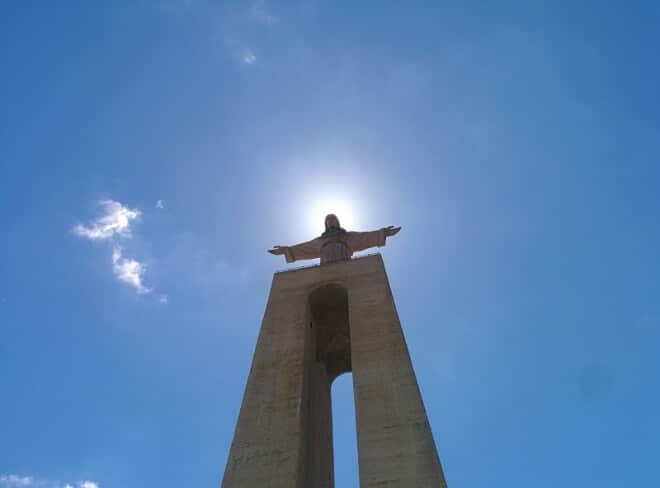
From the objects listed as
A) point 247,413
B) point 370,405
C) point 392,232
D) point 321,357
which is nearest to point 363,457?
point 370,405

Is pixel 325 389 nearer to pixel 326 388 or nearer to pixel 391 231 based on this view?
pixel 326 388

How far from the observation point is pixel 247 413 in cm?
1265

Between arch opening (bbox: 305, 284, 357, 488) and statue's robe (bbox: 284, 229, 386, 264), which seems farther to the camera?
statue's robe (bbox: 284, 229, 386, 264)

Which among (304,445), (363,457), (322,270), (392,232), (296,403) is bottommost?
(363,457)

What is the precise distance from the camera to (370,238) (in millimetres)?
21156

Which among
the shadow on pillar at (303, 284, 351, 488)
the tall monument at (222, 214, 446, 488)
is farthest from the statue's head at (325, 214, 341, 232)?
the shadow on pillar at (303, 284, 351, 488)

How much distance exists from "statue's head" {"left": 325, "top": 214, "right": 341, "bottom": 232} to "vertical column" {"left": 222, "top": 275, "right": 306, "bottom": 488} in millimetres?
6381

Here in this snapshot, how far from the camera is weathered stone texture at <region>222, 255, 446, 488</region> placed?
35.6ft

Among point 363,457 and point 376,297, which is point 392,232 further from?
point 363,457

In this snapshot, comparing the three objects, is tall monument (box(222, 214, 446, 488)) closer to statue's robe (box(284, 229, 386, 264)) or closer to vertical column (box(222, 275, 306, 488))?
vertical column (box(222, 275, 306, 488))

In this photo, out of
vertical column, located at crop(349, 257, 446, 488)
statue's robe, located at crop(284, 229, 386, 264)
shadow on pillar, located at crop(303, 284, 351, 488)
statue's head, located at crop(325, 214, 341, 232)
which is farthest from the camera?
statue's head, located at crop(325, 214, 341, 232)

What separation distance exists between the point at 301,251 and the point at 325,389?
6.73 meters

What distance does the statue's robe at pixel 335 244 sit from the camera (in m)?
20.4

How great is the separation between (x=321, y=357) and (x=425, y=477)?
7708 mm
